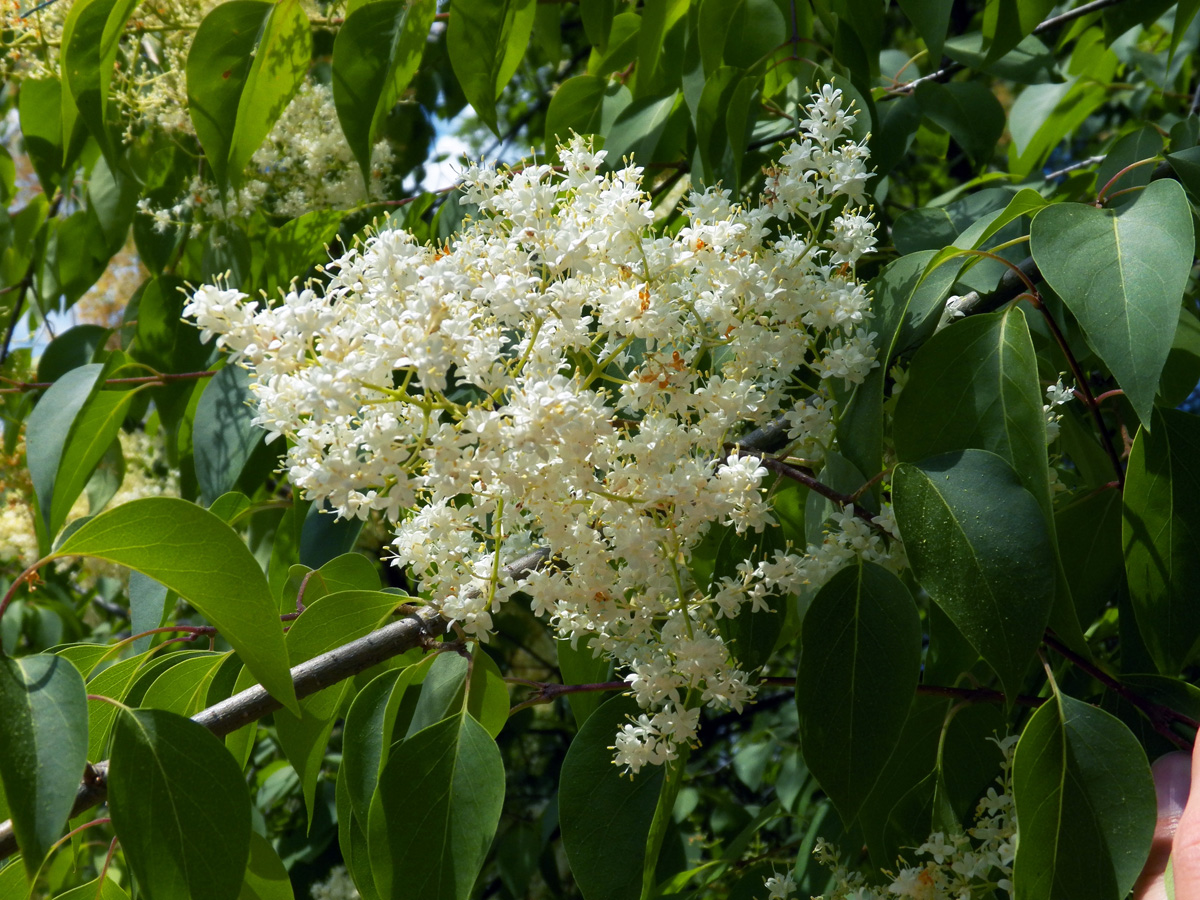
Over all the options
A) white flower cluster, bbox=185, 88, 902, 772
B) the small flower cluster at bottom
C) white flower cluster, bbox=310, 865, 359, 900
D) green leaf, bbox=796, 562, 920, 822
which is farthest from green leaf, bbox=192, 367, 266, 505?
white flower cluster, bbox=310, 865, 359, 900

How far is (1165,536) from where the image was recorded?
1.04m

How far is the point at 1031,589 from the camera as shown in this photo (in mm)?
863

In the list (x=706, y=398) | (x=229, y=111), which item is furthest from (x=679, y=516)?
(x=229, y=111)

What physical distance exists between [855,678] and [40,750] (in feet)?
2.36

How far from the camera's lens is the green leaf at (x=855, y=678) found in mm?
899

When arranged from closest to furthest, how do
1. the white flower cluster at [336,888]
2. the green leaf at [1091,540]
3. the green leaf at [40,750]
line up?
the green leaf at [40,750] → the green leaf at [1091,540] → the white flower cluster at [336,888]

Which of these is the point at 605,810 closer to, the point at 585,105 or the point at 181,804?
the point at 181,804

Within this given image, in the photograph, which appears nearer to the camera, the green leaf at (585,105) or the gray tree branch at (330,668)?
the gray tree branch at (330,668)

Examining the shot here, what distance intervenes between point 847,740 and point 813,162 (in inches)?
25.5

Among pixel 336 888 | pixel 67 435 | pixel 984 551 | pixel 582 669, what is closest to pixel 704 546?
pixel 582 669

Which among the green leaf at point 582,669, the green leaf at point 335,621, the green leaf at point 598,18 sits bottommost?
the green leaf at point 582,669

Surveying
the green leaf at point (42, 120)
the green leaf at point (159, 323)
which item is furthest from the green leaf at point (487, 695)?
the green leaf at point (42, 120)

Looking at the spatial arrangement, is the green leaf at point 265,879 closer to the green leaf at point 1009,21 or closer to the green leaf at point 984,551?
the green leaf at point 984,551

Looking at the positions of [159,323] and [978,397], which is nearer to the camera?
[978,397]
